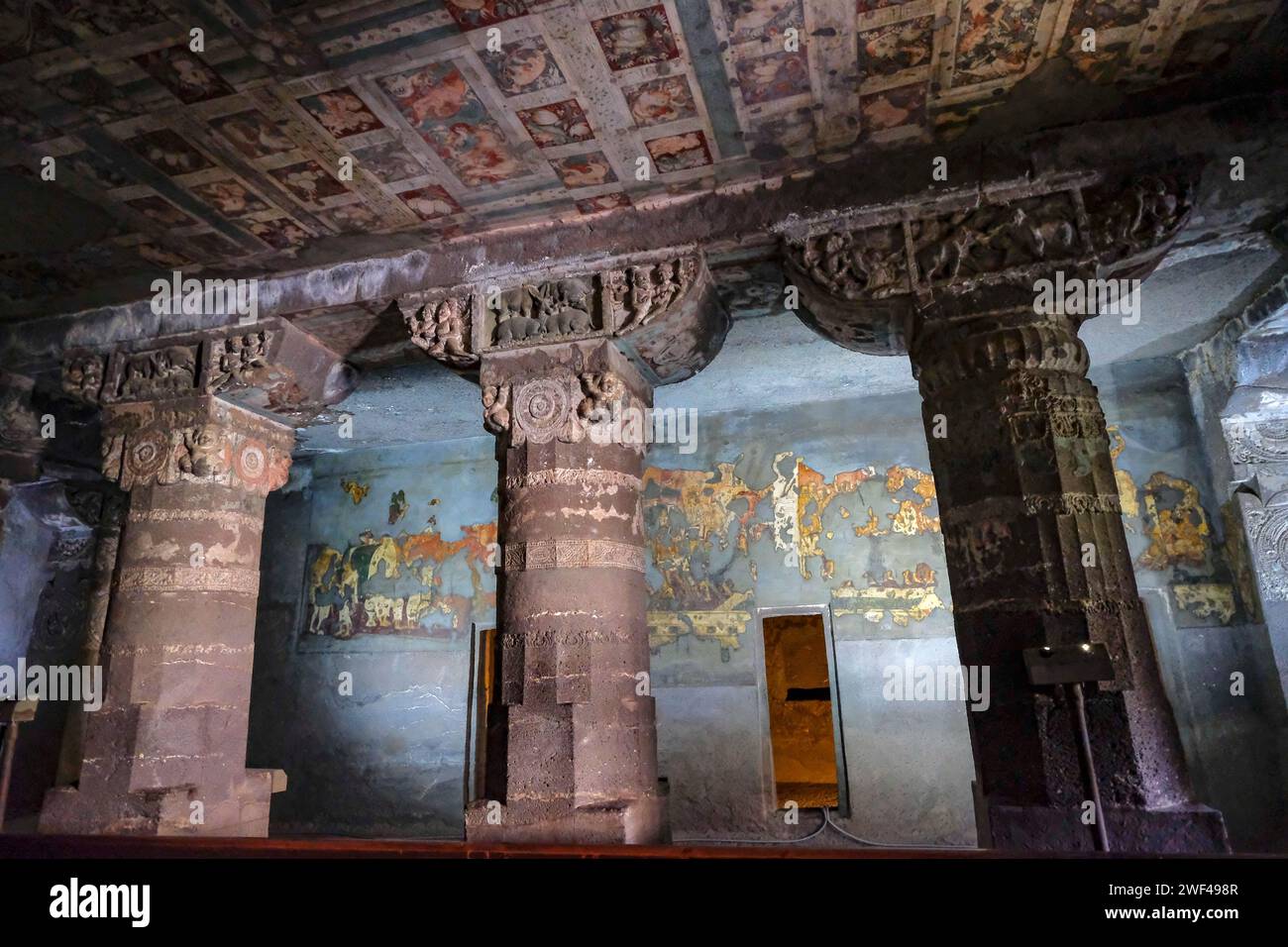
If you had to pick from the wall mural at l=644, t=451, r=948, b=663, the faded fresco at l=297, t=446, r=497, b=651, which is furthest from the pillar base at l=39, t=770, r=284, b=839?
the wall mural at l=644, t=451, r=948, b=663

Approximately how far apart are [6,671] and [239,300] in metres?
4.45

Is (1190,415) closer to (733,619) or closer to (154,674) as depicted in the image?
(733,619)

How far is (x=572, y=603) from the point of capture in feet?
13.0

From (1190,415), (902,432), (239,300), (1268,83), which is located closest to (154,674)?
(239,300)

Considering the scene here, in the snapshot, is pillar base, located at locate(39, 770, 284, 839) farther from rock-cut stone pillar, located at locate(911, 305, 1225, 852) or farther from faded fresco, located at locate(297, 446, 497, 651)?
rock-cut stone pillar, located at locate(911, 305, 1225, 852)

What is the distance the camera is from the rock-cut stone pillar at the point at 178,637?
425 centimetres

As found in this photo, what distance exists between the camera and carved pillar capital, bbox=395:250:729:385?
4309 mm

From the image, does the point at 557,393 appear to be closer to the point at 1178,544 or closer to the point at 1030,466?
the point at 1030,466

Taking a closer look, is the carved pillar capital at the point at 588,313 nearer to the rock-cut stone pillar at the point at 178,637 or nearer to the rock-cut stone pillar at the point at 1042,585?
the rock-cut stone pillar at the point at 1042,585

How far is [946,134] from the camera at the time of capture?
3.94m

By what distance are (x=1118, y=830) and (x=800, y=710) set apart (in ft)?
26.4

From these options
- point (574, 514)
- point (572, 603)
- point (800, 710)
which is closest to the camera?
point (572, 603)

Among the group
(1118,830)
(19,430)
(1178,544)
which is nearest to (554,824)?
(1118,830)
